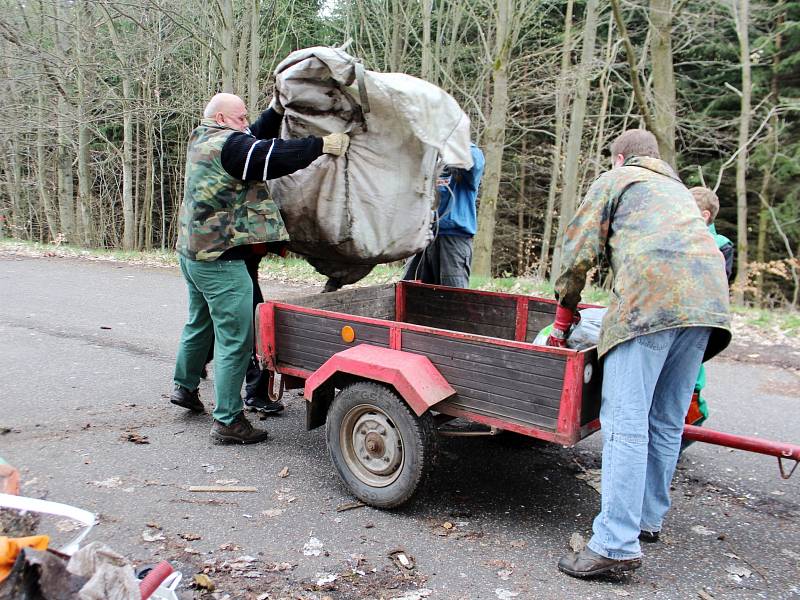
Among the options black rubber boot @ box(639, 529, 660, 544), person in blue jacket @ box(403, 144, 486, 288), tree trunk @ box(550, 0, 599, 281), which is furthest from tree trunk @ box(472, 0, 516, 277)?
black rubber boot @ box(639, 529, 660, 544)

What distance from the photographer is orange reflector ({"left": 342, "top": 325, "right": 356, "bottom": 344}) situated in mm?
3557

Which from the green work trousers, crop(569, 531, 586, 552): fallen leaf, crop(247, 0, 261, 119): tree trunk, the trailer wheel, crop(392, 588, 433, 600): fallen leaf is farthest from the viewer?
crop(247, 0, 261, 119): tree trunk

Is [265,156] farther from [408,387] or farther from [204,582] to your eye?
[204,582]

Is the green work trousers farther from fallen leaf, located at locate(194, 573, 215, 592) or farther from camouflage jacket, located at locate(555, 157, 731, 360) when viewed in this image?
camouflage jacket, located at locate(555, 157, 731, 360)

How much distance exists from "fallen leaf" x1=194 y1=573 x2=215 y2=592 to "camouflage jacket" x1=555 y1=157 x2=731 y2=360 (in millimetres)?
1924

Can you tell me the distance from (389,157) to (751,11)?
1541 cm

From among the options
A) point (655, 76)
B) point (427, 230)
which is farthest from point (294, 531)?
point (655, 76)

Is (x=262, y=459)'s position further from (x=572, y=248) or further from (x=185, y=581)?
(x=572, y=248)

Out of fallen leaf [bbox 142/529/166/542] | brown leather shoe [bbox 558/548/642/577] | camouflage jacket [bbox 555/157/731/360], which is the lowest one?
fallen leaf [bbox 142/529/166/542]

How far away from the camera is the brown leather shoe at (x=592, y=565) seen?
2791mm

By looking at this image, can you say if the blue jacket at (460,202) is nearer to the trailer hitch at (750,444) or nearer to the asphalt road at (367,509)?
the asphalt road at (367,509)

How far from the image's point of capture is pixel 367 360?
3309 millimetres

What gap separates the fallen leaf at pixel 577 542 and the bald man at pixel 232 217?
2127 millimetres

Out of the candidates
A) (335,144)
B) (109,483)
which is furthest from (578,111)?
(109,483)
